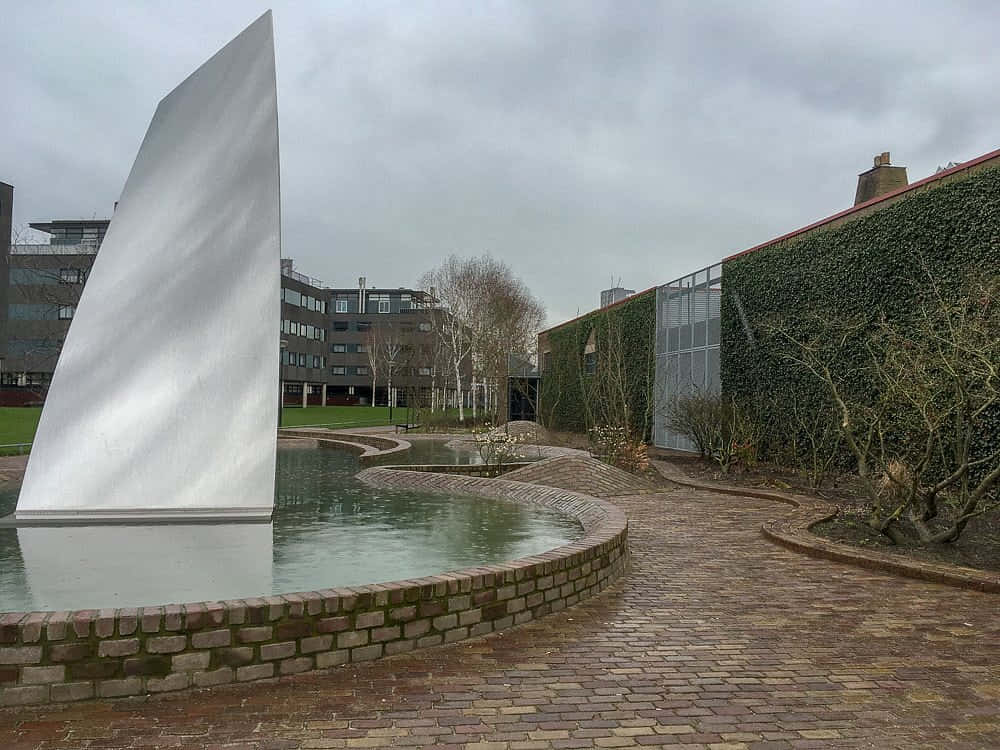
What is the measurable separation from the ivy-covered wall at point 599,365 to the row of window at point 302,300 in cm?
3082

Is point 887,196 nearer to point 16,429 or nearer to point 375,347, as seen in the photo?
point 16,429

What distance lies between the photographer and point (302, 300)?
225 ft

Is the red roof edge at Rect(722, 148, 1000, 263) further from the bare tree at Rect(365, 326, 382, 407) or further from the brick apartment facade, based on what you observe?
the bare tree at Rect(365, 326, 382, 407)

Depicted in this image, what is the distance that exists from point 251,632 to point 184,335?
4.31 meters

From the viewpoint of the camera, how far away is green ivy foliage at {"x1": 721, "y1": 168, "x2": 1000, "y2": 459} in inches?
475

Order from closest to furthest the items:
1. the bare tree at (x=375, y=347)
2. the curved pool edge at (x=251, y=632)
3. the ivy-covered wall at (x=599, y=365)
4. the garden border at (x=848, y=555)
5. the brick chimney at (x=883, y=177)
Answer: the curved pool edge at (x=251, y=632), the garden border at (x=848, y=555), the brick chimney at (x=883, y=177), the ivy-covered wall at (x=599, y=365), the bare tree at (x=375, y=347)

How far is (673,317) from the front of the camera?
76.1 ft

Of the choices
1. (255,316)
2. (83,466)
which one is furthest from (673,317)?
(83,466)

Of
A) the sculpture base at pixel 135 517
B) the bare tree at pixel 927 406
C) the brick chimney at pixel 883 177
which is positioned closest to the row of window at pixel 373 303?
the brick chimney at pixel 883 177

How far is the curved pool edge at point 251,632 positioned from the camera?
3938 mm

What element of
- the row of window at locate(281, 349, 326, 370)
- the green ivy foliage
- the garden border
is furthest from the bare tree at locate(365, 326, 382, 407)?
the garden border

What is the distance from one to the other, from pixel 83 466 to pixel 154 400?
864 millimetres

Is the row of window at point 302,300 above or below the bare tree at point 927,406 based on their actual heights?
above

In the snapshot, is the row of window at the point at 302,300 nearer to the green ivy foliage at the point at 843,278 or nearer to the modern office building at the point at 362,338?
the modern office building at the point at 362,338
